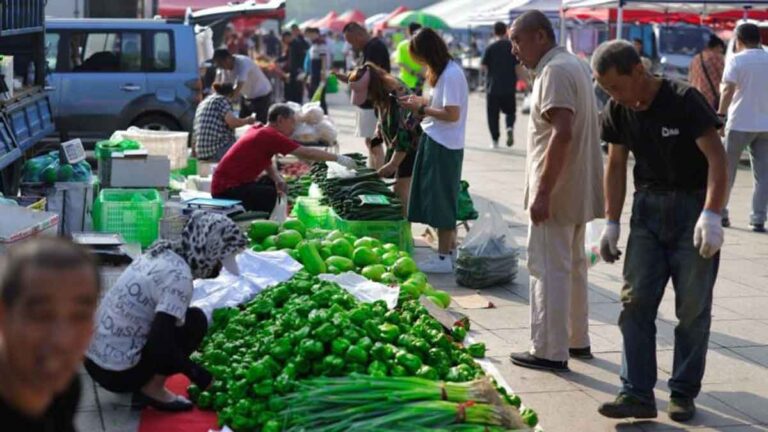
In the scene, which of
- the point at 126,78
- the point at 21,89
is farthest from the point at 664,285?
the point at 126,78

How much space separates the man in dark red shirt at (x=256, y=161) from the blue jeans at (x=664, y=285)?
4.50 m

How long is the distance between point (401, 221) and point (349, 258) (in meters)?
1.45

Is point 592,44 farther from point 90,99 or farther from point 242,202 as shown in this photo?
point 242,202

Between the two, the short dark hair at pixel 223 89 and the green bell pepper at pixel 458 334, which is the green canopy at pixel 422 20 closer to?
the short dark hair at pixel 223 89

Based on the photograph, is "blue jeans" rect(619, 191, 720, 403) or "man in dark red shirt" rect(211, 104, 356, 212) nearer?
"blue jeans" rect(619, 191, 720, 403)

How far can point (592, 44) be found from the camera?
109ft

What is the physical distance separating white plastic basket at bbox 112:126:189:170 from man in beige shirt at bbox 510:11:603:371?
235 inches

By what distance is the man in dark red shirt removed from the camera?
392 inches

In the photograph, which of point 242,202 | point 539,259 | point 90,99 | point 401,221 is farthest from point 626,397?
point 90,99

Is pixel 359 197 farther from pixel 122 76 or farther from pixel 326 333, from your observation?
pixel 122 76

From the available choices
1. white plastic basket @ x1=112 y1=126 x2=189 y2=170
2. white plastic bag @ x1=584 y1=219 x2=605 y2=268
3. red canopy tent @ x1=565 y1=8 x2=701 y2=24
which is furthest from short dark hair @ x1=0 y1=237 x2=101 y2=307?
red canopy tent @ x1=565 y1=8 x2=701 y2=24

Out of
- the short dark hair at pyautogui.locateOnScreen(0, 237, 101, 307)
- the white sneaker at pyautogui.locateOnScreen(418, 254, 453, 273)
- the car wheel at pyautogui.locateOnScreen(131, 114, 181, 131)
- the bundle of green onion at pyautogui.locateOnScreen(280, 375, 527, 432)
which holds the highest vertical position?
the short dark hair at pyautogui.locateOnScreen(0, 237, 101, 307)

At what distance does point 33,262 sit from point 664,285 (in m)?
4.29

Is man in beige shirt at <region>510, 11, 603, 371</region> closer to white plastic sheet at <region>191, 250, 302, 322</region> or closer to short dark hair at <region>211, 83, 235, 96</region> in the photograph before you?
white plastic sheet at <region>191, 250, 302, 322</region>
